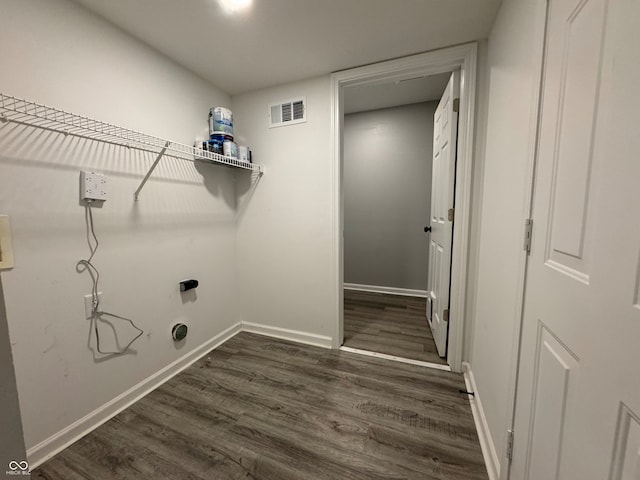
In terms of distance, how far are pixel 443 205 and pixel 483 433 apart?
145cm

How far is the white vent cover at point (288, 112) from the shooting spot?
2.06 meters

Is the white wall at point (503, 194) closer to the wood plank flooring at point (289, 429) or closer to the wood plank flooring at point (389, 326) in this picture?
the wood plank flooring at point (289, 429)

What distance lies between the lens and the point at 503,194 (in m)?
1.18

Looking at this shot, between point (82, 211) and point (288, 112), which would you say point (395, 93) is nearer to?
point (288, 112)

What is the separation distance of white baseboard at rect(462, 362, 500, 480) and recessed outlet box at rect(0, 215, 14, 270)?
7.53 ft

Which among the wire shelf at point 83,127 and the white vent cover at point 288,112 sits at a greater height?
the white vent cover at point 288,112

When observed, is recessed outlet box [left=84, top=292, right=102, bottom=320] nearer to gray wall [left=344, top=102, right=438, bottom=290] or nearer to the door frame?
the door frame

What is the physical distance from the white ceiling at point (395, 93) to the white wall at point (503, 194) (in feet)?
3.79

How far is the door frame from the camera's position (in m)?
1.64

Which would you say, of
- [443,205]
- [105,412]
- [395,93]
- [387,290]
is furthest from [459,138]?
[105,412]

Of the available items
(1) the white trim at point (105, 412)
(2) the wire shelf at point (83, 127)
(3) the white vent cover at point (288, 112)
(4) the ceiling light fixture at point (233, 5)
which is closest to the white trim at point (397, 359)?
(1) the white trim at point (105, 412)

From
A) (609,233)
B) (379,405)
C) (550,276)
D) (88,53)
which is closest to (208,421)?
(379,405)

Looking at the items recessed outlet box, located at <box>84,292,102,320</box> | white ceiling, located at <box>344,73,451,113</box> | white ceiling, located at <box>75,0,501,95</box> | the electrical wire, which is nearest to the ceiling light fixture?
white ceiling, located at <box>75,0,501,95</box>

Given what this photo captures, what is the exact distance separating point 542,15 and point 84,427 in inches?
107
